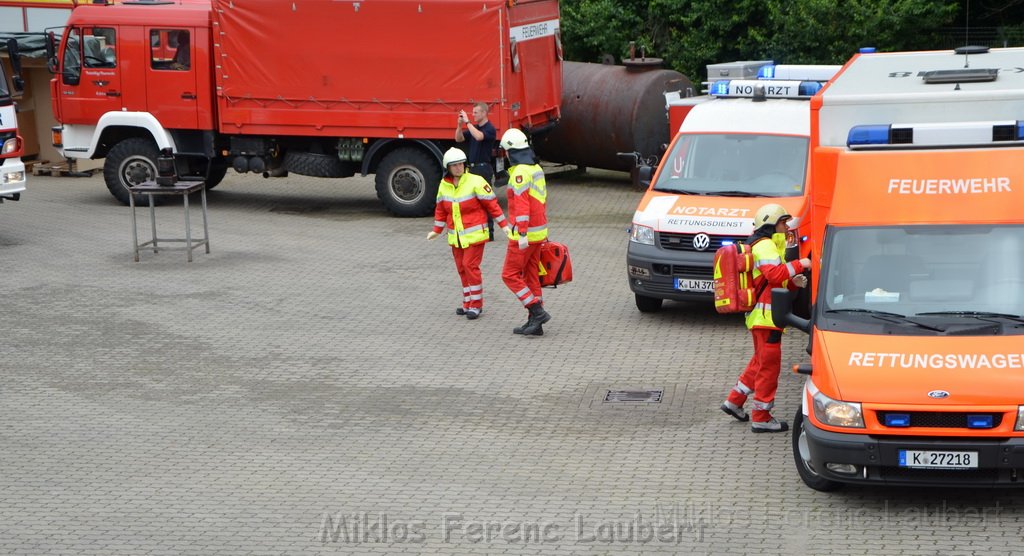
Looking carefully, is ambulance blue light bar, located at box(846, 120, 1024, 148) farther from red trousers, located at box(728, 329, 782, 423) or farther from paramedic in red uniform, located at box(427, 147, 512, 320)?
paramedic in red uniform, located at box(427, 147, 512, 320)

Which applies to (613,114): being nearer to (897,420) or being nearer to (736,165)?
(736,165)

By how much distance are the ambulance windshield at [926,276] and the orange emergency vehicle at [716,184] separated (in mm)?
3729

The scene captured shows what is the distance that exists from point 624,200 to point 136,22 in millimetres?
8197

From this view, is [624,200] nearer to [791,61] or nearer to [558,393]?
[791,61]

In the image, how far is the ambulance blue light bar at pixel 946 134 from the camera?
8.77 meters

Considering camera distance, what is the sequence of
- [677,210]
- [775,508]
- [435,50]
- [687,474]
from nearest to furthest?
1. [775,508]
2. [687,474]
3. [677,210]
4. [435,50]

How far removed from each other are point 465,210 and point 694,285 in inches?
95.0

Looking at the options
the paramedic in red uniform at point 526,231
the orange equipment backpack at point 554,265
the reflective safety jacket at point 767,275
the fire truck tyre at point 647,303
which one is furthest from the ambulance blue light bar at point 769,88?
the reflective safety jacket at point 767,275

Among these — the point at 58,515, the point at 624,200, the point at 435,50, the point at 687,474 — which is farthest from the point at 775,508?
the point at 624,200

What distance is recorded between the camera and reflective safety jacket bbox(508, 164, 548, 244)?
12.5 meters

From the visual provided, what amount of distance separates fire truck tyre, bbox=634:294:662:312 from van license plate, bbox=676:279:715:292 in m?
0.58

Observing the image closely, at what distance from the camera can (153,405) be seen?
10.6m

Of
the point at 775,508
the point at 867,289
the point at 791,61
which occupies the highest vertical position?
the point at 791,61

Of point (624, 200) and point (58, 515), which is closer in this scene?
point (58, 515)
